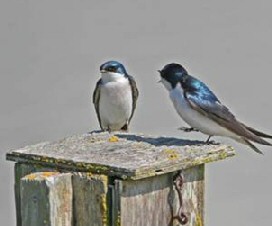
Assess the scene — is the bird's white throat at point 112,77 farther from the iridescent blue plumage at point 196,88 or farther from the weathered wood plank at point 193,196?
the weathered wood plank at point 193,196

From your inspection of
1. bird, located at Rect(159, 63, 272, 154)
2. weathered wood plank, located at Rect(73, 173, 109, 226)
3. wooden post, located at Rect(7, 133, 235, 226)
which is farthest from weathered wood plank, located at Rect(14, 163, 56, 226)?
bird, located at Rect(159, 63, 272, 154)

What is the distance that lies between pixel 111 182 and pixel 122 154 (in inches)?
4.7

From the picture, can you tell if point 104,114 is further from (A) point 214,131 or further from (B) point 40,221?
(B) point 40,221

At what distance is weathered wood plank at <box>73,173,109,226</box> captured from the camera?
64.4 inches

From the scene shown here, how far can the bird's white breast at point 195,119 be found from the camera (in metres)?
2.36

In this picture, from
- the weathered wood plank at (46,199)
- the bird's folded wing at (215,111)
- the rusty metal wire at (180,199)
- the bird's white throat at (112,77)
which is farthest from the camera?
the bird's white throat at (112,77)

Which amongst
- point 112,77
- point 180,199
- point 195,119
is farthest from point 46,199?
point 112,77

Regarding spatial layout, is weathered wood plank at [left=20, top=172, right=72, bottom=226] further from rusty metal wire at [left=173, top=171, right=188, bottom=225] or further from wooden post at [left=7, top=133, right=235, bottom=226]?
rusty metal wire at [left=173, top=171, right=188, bottom=225]

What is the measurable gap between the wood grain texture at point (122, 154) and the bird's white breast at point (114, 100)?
213 cm

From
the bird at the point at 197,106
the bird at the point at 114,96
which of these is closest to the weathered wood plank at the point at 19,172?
the bird at the point at 197,106

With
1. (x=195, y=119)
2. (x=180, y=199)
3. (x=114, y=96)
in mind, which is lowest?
(x=180, y=199)

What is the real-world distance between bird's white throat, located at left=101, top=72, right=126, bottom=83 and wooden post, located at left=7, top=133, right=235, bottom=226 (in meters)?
2.19

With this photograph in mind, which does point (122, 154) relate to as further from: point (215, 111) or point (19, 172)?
point (215, 111)

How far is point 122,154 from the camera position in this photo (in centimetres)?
175
